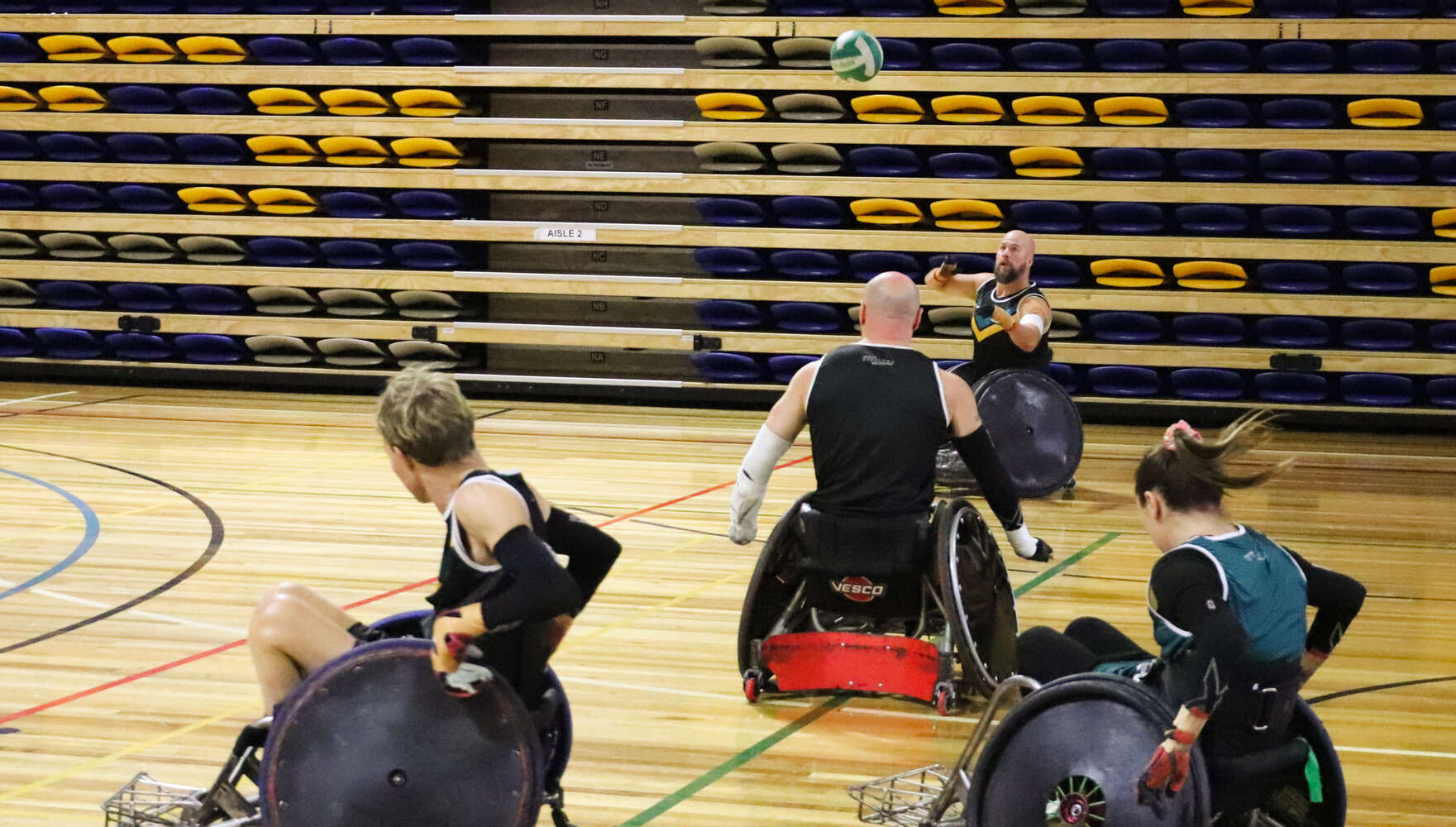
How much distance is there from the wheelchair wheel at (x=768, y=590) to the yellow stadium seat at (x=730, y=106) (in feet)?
24.8

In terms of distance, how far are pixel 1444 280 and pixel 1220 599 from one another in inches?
368

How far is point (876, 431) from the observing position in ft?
15.3

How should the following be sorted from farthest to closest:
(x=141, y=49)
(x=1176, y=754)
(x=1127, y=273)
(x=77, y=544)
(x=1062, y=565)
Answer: (x=141, y=49), (x=1127, y=273), (x=77, y=544), (x=1062, y=565), (x=1176, y=754)

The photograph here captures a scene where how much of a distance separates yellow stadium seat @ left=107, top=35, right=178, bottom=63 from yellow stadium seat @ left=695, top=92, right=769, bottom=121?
4.52 m

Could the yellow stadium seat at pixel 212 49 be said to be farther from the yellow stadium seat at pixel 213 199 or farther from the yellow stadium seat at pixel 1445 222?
the yellow stadium seat at pixel 1445 222

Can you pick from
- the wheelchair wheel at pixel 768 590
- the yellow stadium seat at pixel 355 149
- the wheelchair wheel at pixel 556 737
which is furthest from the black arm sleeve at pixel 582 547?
the yellow stadium seat at pixel 355 149

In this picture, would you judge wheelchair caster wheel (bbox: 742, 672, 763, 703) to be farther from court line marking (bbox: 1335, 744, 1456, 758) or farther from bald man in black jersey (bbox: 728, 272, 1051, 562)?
court line marking (bbox: 1335, 744, 1456, 758)

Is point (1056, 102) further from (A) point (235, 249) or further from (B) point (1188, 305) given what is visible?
(A) point (235, 249)

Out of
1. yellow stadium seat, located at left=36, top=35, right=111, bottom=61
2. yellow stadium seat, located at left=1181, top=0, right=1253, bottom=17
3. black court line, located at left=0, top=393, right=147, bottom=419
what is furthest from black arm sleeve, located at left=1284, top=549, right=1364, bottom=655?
yellow stadium seat, located at left=36, top=35, right=111, bottom=61

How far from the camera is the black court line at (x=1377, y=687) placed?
492 centimetres

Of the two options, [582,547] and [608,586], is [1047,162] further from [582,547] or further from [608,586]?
[582,547]

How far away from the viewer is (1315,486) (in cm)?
912

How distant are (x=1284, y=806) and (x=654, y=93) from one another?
10.1 m

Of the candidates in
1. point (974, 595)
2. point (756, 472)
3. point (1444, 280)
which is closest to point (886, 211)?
point (1444, 280)
